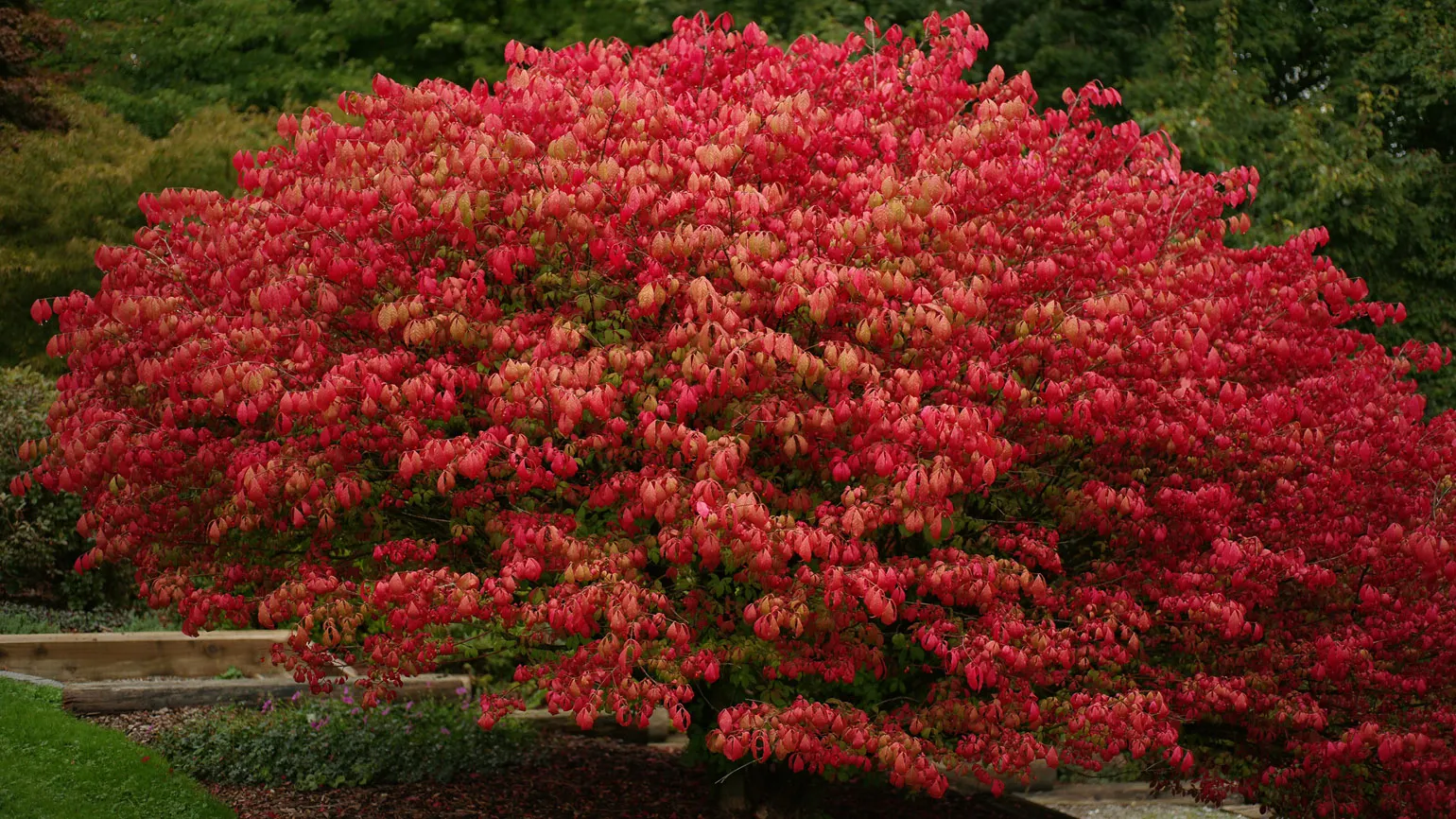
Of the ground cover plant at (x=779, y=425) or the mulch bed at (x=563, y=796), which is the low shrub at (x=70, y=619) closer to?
the mulch bed at (x=563, y=796)

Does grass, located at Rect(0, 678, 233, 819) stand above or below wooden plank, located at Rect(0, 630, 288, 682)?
below

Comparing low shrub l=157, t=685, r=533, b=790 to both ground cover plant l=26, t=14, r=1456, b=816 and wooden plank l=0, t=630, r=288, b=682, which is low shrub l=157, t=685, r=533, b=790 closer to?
wooden plank l=0, t=630, r=288, b=682

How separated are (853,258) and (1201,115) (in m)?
11.2

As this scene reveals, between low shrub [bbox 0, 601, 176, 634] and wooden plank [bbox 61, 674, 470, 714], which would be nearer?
wooden plank [bbox 61, 674, 470, 714]

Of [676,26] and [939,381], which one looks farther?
[676,26]

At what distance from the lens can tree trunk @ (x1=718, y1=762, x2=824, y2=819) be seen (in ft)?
27.2

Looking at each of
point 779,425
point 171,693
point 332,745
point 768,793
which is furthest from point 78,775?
point 779,425

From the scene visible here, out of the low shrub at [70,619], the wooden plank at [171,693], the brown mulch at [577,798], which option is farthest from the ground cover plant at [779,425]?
the low shrub at [70,619]

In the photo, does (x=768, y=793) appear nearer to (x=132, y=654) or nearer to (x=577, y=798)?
(x=577, y=798)

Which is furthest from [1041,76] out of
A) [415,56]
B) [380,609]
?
[380,609]

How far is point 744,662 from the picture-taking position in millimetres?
6605

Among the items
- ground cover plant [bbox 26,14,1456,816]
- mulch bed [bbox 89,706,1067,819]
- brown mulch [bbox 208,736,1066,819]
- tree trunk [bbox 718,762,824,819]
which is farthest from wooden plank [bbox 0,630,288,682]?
tree trunk [bbox 718,762,824,819]

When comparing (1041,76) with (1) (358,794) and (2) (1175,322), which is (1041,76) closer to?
(2) (1175,322)

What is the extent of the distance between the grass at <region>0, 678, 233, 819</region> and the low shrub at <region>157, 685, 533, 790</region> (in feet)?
1.47
